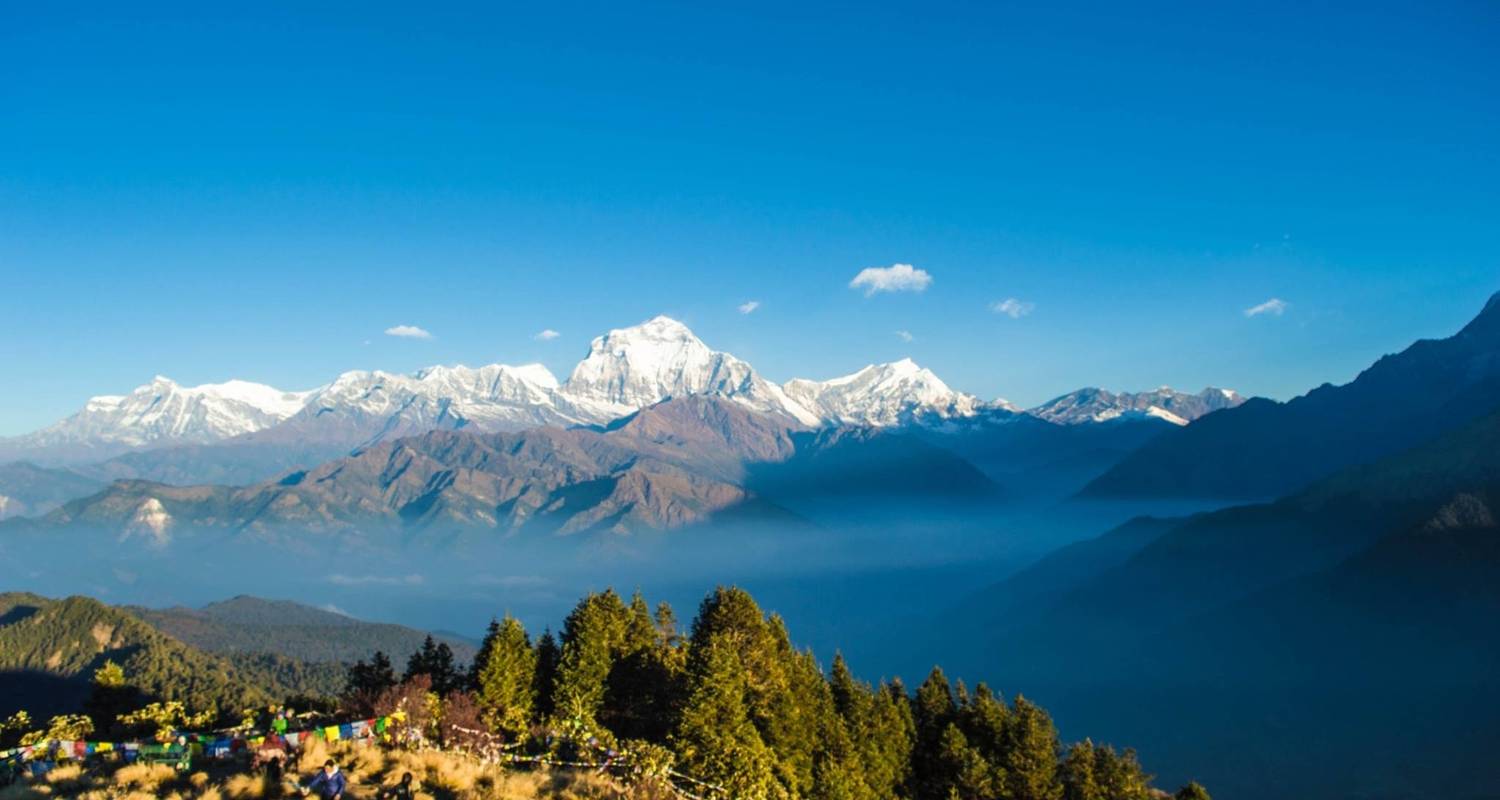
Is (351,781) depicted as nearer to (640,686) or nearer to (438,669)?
(640,686)

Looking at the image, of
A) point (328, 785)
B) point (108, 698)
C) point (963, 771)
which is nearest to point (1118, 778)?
point (963, 771)

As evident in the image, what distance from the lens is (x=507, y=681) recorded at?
206 ft

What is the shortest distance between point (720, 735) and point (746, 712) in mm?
4820

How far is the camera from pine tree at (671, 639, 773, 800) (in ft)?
143

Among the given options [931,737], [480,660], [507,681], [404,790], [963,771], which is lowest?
[963,771]

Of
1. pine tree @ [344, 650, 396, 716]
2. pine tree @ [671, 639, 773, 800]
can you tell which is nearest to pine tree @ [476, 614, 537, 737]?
pine tree @ [344, 650, 396, 716]

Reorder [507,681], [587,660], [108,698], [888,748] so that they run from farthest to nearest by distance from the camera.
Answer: [108,698], [888,748], [587,660], [507,681]

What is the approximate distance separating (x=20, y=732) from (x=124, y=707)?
1106 inches

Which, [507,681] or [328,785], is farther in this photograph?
[507,681]

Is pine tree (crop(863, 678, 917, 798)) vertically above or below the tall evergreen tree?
below

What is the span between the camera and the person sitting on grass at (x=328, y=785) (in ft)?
96.6

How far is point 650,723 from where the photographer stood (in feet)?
206

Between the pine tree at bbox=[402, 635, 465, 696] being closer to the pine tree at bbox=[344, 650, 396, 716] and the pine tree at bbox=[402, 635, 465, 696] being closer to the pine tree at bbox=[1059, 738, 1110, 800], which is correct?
the pine tree at bbox=[344, 650, 396, 716]

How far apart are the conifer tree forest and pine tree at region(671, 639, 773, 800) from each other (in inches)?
3.4
